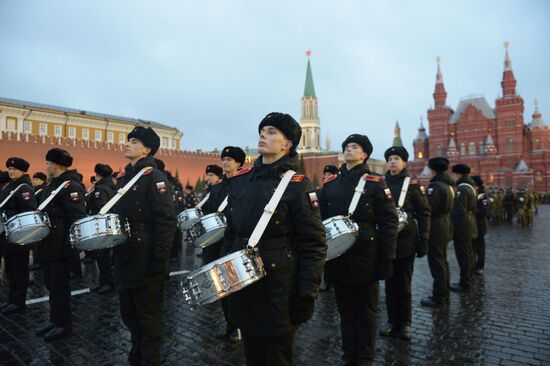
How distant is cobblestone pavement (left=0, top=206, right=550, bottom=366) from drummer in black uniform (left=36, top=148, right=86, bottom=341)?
265 mm

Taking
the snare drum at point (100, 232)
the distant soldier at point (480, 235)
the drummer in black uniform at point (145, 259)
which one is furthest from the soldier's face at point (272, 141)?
the distant soldier at point (480, 235)

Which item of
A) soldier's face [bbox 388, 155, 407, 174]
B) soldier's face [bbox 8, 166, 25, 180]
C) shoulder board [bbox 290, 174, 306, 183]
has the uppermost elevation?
soldier's face [bbox 8, 166, 25, 180]

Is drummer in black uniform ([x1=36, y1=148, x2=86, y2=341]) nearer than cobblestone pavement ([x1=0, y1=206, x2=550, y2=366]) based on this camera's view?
No

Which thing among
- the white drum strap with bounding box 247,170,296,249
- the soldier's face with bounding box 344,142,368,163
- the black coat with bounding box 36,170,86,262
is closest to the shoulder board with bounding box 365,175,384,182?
the soldier's face with bounding box 344,142,368,163

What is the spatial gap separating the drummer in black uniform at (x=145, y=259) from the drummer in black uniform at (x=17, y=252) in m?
2.96

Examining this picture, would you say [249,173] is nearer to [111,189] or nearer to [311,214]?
[311,214]

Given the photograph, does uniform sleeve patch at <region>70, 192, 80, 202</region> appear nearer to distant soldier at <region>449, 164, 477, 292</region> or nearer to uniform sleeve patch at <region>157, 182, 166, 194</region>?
uniform sleeve patch at <region>157, 182, 166, 194</region>

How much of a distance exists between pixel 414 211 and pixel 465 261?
2.70 meters

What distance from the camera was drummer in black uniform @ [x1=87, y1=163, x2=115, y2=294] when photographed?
659cm

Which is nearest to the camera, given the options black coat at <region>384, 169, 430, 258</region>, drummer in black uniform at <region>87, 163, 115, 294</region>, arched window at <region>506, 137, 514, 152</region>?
black coat at <region>384, 169, 430, 258</region>

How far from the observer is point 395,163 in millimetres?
5125

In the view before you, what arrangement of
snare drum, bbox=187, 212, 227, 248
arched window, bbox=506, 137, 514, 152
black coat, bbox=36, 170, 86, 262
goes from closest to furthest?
black coat, bbox=36, 170, 86, 262
snare drum, bbox=187, 212, 227, 248
arched window, bbox=506, 137, 514, 152

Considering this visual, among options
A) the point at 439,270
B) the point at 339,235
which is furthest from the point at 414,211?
the point at 339,235

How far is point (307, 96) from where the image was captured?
9288 cm
